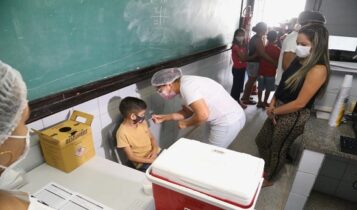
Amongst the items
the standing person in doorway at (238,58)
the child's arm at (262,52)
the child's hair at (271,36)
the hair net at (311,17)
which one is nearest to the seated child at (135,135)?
the hair net at (311,17)

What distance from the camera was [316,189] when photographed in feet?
6.57

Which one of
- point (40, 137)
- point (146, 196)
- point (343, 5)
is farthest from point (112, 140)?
point (343, 5)

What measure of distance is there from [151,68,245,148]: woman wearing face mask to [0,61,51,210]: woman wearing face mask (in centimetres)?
100

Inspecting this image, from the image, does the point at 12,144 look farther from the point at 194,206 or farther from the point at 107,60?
the point at 107,60

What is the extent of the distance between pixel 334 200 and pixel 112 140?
6.37 feet

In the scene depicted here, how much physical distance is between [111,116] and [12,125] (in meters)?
0.95

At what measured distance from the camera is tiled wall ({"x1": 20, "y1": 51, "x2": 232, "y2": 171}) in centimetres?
116

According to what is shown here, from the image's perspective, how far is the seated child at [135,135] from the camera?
1.47 m

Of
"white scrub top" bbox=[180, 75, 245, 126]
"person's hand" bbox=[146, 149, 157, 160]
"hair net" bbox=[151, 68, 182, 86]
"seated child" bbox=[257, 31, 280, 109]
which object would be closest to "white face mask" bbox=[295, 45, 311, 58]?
"white scrub top" bbox=[180, 75, 245, 126]

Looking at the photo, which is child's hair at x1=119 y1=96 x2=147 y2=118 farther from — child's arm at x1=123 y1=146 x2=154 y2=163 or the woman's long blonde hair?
the woman's long blonde hair

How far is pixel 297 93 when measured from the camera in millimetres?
1673

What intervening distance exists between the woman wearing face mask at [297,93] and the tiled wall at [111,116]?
0.97m

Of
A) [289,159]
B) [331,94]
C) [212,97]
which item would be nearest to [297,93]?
[331,94]

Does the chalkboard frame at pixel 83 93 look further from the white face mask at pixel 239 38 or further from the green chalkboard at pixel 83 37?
the white face mask at pixel 239 38
